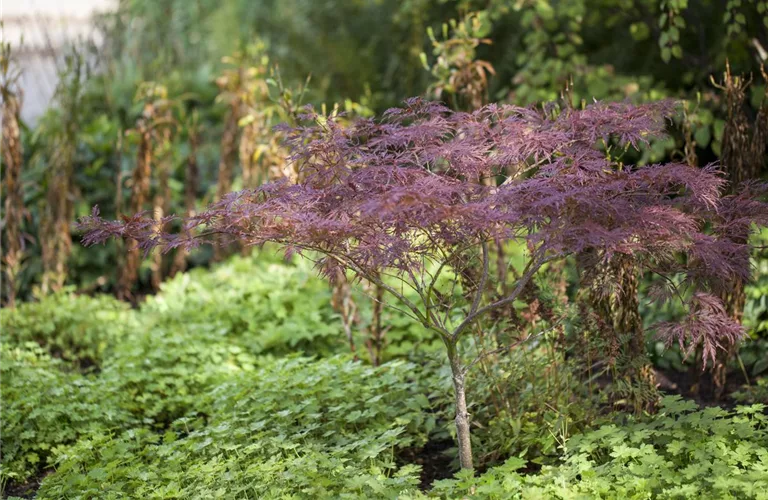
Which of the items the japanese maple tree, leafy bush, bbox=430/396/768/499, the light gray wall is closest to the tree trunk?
the japanese maple tree

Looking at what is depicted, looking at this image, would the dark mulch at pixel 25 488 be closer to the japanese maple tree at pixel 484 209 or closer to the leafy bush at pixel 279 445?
the leafy bush at pixel 279 445

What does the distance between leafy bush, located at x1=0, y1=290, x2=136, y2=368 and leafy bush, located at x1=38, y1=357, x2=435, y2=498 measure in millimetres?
1511

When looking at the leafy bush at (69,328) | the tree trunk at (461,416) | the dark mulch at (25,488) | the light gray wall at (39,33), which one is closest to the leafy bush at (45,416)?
the dark mulch at (25,488)

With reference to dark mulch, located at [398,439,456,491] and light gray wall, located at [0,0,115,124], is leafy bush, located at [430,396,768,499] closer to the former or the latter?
dark mulch, located at [398,439,456,491]

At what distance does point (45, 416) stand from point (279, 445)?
1333 millimetres

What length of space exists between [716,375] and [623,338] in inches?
40.6

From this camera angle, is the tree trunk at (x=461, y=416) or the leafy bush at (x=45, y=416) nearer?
the tree trunk at (x=461, y=416)

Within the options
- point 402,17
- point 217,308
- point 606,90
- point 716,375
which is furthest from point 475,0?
point 716,375

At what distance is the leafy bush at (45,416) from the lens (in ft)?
12.5

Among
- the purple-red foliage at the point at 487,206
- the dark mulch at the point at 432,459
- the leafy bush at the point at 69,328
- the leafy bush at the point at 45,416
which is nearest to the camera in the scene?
the purple-red foliage at the point at 487,206

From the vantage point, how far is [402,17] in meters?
7.70

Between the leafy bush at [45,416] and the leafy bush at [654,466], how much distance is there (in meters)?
1.91

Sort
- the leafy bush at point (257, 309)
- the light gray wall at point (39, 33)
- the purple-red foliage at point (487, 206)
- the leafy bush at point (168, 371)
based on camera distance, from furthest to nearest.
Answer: the light gray wall at point (39, 33), the leafy bush at point (257, 309), the leafy bush at point (168, 371), the purple-red foliage at point (487, 206)

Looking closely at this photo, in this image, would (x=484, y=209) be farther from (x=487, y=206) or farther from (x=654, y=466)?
(x=654, y=466)
